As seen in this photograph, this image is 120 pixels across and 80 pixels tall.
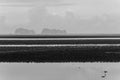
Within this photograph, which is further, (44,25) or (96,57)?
(44,25)

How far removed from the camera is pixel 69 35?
3.51 m

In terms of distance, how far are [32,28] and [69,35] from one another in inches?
19.6

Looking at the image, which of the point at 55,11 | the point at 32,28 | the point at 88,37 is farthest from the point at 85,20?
the point at 32,28
